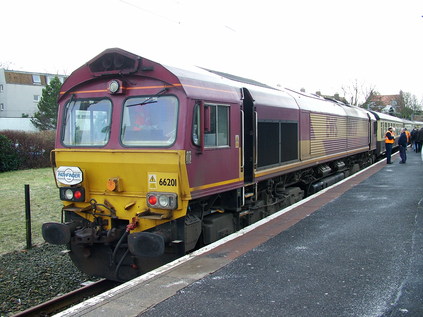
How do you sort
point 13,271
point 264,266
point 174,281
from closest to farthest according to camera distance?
point 174,281 < point 264,266 < point 13,271

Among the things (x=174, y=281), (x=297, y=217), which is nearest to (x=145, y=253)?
(x=174, y=281)

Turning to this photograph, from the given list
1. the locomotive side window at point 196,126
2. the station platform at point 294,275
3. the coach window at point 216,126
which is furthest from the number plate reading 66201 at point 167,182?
the station platform at point 294,275

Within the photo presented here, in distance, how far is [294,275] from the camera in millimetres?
4934

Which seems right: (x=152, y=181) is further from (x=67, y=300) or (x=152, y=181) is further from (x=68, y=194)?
(x=67, y=300)

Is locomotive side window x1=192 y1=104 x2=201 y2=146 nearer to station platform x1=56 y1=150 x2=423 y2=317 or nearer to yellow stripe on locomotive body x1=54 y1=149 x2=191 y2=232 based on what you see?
yellow stripe on locomotive body x1=54 y1=149 x2=191 y2=232

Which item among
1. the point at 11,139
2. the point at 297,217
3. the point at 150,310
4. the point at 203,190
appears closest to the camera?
the point at 150,310

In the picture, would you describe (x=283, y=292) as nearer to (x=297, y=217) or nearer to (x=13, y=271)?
(x=297, y=217)

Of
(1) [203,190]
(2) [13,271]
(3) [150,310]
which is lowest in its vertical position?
(2) [13,271]

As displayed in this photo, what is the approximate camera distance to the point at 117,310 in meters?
4.06

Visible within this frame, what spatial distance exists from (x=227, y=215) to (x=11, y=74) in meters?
59.0

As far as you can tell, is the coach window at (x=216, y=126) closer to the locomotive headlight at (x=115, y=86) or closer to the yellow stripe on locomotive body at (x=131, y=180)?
the yellow stripe on locomotive body at (x=131, y=180)

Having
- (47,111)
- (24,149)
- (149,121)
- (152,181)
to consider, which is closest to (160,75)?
(149,121)

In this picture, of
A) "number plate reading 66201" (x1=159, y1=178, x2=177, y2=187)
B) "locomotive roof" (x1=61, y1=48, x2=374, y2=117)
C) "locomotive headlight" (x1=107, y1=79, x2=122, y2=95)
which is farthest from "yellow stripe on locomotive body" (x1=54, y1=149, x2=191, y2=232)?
"locomotive roof" (x1=61, y1=48, x2=374, y2=117)

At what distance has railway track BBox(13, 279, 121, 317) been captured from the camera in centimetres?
523
